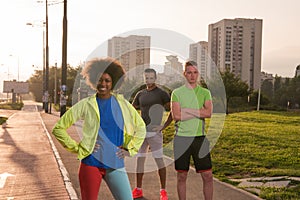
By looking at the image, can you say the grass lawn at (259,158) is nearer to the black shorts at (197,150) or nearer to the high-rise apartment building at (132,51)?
the black shorts at (197,150)

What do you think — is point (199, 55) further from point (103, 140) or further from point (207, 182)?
point (103, 140)

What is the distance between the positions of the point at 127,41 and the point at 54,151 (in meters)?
8.17

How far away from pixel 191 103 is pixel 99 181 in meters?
2.18

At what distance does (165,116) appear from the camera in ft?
24.4

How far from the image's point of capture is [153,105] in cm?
695

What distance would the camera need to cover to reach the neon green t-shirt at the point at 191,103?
19.8 ft

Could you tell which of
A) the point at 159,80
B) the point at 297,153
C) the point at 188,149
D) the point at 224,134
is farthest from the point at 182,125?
the point at 224,134

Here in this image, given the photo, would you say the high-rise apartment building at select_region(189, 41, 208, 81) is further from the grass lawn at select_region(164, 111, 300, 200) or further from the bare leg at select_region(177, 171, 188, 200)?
the grass lawn at select_region(164, 111, 300, 200)

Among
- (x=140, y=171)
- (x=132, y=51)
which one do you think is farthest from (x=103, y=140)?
(x=140, y=171)

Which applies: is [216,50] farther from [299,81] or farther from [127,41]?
[127,41]

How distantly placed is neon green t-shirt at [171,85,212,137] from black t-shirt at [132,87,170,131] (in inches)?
30.3

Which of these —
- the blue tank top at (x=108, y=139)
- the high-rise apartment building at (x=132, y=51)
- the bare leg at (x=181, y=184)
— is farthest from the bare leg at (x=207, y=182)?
the blue tank top at (x=108, y=139)

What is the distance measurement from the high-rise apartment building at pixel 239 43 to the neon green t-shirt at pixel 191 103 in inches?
3067

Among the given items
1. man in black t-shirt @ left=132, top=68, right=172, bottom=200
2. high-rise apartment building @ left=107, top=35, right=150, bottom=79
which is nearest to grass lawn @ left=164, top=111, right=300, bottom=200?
man in black t-shirt @ left=132, top=68, right=172, bottom=200
